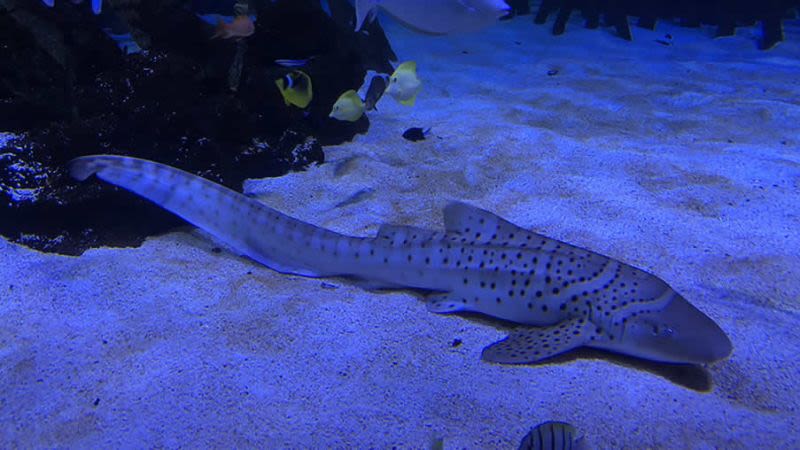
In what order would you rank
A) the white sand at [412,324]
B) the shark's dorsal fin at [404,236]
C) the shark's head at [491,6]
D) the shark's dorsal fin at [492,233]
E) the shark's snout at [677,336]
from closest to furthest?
the white sand at [412,324], the shark's snout at [677,336], the shark's head at [491,6], the shark's dorsal fin at [492,233], the shark's dorsal fin at [404,236]

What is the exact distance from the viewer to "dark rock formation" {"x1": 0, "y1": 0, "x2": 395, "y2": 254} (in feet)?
14.3

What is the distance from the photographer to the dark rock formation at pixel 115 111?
14.3 feet

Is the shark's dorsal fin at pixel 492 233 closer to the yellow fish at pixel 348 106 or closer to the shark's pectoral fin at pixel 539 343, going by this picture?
the shark's pectoral fin at pixel 539 343

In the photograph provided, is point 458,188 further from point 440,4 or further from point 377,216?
point 440,4

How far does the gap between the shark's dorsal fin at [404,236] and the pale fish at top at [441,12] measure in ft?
4.89

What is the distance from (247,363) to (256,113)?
3.47 metres

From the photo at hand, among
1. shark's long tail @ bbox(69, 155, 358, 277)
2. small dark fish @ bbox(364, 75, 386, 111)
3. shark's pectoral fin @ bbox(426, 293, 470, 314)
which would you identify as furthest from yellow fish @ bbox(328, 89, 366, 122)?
shark's pectoral fin @ bbox(426, 293, 470, 314)

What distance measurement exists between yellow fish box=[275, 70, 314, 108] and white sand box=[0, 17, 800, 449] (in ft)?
3.22

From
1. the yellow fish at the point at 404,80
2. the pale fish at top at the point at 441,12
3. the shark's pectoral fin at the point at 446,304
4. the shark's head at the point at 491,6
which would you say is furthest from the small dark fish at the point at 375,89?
the shark's pectoral fin at the point at 446,304

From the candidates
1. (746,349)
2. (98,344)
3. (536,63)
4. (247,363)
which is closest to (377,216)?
(247,363)

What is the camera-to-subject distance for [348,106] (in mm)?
6000

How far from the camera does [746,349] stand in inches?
129

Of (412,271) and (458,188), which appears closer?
(412,271)

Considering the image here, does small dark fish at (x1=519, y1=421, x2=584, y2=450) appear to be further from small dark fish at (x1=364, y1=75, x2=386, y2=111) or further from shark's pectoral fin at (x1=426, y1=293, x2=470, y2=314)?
small dark fish at (x1=364, y1=75, x2=386, y2=111)
